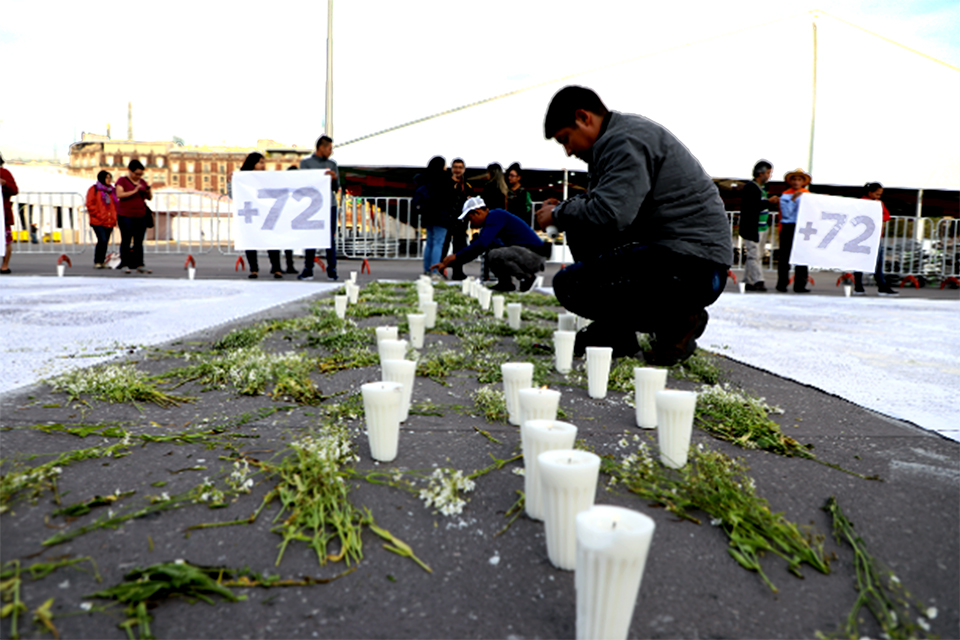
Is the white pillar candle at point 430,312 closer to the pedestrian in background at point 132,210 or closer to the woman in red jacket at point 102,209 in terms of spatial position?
the pedestrian in background at point 132,210

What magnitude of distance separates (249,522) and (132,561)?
264mm

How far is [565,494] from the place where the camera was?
1334 millimetres

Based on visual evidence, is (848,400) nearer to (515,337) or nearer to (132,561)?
(515,337)

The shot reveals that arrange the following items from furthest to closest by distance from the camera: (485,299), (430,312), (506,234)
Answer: (506,234)
(485,299)
(430,312)

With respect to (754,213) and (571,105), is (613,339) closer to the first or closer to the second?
(571,105)

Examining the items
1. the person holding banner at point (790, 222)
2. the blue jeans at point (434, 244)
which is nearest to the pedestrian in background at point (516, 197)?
the blue jeans at point (434, 244)

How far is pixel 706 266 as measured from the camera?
11.0ft

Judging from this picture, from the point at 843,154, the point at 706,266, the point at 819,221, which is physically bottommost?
the point at 706,266

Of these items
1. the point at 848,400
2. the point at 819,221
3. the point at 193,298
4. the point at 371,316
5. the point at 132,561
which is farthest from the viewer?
the point at 819,221

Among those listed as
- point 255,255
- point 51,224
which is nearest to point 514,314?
point 255,255

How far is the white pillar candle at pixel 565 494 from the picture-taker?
1.32 metres

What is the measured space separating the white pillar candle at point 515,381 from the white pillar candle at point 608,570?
1265 mm

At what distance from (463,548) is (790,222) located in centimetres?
963

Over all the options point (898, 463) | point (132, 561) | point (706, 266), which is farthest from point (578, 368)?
point (132, 561)
